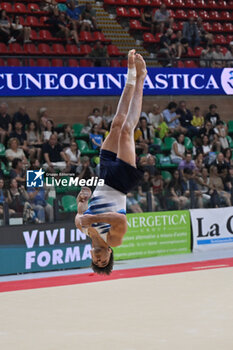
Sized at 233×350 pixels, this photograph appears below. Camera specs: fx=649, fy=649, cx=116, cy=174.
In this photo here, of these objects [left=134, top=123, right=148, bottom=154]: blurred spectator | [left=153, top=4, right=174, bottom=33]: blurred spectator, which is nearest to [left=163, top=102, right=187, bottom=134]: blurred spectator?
[left=134, top=123, right=148, bottom=154]: blurred spectator

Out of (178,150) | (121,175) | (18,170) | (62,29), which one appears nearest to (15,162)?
(18,170)

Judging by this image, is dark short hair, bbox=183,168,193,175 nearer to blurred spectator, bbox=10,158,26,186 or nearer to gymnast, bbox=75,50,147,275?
blurred spectator, bbox=10,158,26,186

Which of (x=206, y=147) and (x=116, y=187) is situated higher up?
(x=206, y=147)

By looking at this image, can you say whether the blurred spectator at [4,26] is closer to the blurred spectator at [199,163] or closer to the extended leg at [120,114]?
the blurred spectator at [199,163]

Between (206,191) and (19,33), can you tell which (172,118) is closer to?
(206,191)

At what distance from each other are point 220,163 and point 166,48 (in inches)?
182

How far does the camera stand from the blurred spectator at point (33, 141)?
15.0 meters

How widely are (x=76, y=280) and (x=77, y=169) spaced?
3.14m

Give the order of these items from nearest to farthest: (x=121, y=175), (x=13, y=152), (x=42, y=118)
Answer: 1. (x=121, y=175)
2. (x=13, y=152)
3. (x=42, y=118)

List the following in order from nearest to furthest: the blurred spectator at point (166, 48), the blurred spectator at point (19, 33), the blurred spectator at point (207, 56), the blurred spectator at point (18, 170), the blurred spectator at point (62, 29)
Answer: the blurred spectator at point (18, 170), the blurred spectator at point (19, 33), the blurred spectator at point (62, 29), the blurred spectator at point (207, 56), the blurred spectator at point (166, 48)

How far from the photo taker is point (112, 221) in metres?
7.24

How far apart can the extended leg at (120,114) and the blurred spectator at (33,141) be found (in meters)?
7.06

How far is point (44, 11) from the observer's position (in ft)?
62.3

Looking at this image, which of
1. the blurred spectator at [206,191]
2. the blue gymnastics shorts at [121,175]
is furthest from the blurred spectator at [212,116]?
the blue gymnastics shorts at [121,175]
